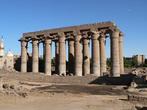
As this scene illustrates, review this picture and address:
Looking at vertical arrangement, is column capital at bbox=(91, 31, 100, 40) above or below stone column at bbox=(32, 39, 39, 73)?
above

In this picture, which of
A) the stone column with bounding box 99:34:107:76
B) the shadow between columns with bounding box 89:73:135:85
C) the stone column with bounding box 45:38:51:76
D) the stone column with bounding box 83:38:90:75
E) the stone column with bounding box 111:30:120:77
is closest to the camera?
the shadow between columns with bounding box 89:73:135:85

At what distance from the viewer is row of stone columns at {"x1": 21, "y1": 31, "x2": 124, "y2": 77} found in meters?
56.8

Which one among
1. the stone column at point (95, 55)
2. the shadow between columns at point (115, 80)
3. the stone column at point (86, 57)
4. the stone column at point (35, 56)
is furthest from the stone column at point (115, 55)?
the stone column at point (35, 56)

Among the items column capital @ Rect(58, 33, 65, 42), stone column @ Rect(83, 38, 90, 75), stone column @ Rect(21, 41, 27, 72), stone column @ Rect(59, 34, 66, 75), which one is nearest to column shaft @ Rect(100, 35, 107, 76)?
stone column @ Rect(83, 38, 90, 75)

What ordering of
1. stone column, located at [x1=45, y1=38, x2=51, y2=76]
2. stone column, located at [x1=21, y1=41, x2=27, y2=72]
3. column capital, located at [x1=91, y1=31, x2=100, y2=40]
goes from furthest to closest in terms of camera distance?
1. stone column, located at [x1=21, y1=41, x2=27, y2=72]
2. stone column, located at [x1=45, y1=38, x2=51, y2=76]
3. column capital, located at [x1=91, y1=31, x2=100, y2=40]

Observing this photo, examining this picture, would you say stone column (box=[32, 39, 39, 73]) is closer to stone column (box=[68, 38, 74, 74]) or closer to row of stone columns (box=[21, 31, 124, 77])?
row of stone columns (box=[21, 31, 124, 77])

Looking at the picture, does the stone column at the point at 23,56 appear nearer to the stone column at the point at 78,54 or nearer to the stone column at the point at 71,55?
the stone column at the point at 71,55

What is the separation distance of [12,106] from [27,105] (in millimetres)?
1009

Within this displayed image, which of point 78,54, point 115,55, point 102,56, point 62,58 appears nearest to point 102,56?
point 102,56

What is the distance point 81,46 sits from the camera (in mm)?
62406

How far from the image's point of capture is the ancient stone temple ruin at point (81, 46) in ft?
188

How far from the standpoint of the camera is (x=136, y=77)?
4769 cm

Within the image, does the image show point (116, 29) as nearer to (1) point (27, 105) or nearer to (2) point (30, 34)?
(2) point (30, 34)

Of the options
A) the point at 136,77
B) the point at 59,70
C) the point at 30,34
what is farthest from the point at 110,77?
the point at 30,34
